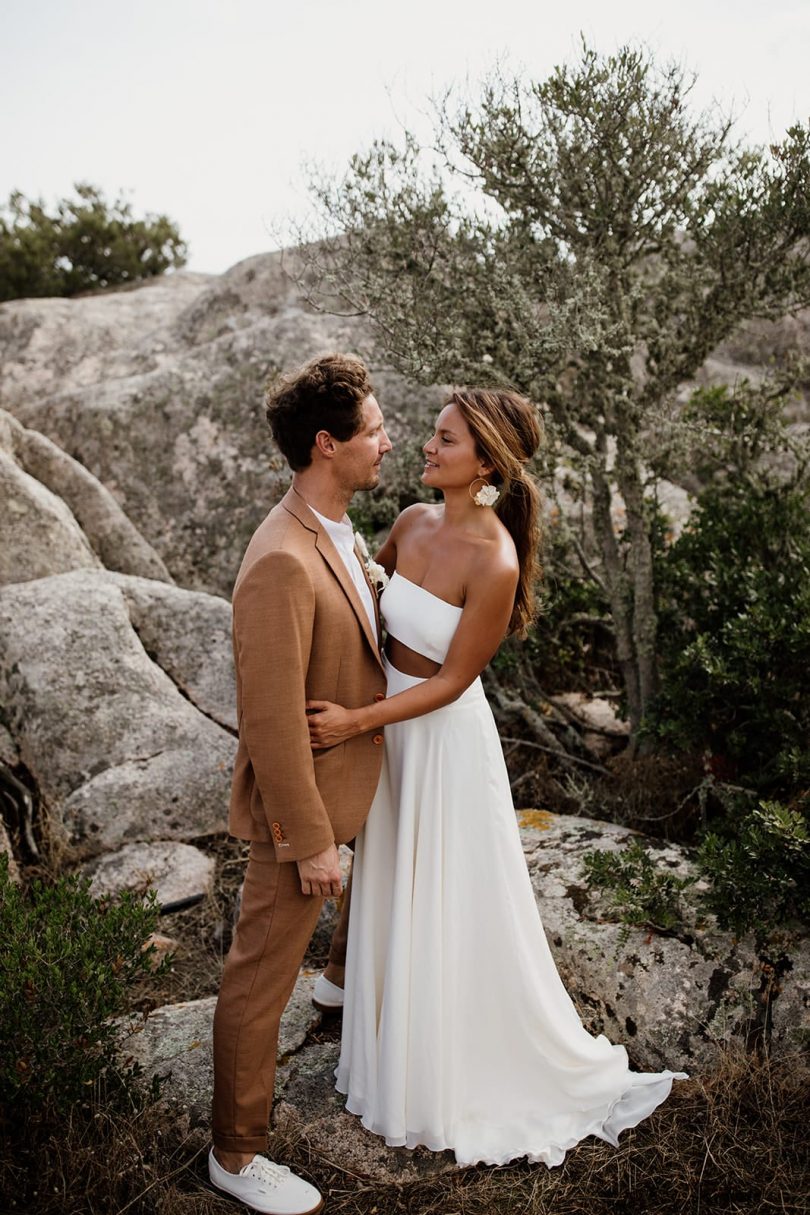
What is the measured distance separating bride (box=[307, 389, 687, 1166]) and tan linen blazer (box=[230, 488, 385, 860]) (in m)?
0.20

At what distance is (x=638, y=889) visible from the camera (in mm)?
3963

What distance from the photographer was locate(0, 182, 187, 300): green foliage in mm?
10661

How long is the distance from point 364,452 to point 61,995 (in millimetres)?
1974

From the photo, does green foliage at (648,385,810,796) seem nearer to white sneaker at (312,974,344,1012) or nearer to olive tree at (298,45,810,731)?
olive tree at (298,45,810,731)

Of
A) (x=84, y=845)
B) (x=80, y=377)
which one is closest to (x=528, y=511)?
(x=84, y=845)

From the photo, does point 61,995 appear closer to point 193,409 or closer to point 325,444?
point 325,444

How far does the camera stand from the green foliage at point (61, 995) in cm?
300

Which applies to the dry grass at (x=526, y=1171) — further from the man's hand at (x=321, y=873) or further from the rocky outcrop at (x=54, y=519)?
the rocky outcrop at (x=54, y=519)

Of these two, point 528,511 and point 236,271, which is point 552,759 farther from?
point 236,271

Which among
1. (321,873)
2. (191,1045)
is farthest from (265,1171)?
(321,873)

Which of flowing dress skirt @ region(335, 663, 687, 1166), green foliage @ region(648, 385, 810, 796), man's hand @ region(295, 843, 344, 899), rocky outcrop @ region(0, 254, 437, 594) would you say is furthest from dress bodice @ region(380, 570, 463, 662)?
rocky outcrop @ region(0, 254, 437, 594)

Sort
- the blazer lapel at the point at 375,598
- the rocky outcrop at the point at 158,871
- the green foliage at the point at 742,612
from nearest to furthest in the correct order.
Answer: the blazer lapel at the point at 375,598 → the green foliage at the point at 742,612 → the rocky outcrop at the point at 158,871

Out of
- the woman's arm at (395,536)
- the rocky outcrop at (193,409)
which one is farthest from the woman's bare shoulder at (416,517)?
the rocky outcrop at (193,409)

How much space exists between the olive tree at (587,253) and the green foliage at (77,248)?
6.53 meters
